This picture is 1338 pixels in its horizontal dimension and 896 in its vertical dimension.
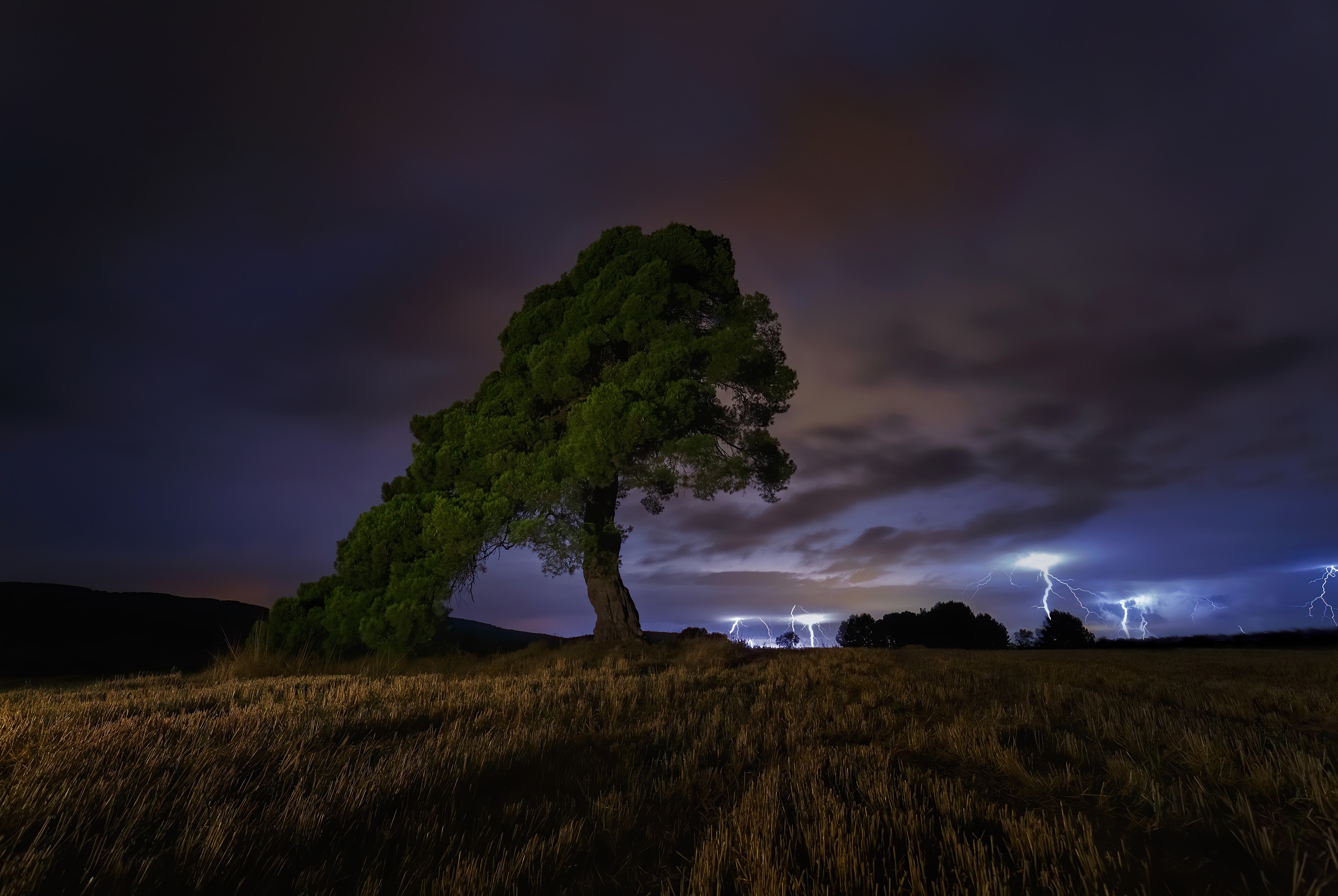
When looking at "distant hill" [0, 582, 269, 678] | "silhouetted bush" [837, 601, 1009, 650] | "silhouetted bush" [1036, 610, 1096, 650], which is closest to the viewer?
"distant hill" [0, 582, 269, 678]

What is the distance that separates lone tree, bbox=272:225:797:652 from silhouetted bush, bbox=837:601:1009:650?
30.7 m

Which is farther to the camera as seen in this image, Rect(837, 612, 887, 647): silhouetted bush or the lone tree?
Rect(837, 612, 887, 647): silhouetted bush

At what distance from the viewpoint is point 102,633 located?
23.5 m

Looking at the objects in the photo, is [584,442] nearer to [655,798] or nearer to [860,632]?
[655,798]

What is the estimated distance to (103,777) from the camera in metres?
2.97

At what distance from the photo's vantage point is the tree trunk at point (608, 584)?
49.0 feet

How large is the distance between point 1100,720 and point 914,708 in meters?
1.76

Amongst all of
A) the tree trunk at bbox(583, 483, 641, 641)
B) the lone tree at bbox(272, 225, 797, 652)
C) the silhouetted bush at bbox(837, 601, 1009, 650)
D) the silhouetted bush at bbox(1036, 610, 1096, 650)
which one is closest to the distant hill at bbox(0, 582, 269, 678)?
the lone tree at bbox(272, 225, 797, 652)

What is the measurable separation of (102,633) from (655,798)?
3178cm

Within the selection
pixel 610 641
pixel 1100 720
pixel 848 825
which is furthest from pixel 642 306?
pixel 848 825

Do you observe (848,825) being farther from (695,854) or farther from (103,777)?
(103,777)

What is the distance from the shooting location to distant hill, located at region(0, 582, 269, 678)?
55.1 feet

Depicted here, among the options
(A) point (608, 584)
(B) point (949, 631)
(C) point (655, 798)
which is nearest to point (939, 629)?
(B) point (949, 631)

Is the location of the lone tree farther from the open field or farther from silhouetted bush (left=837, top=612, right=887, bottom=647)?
silhouetted bush (left=837, top=612, right=887, bottom=647)
